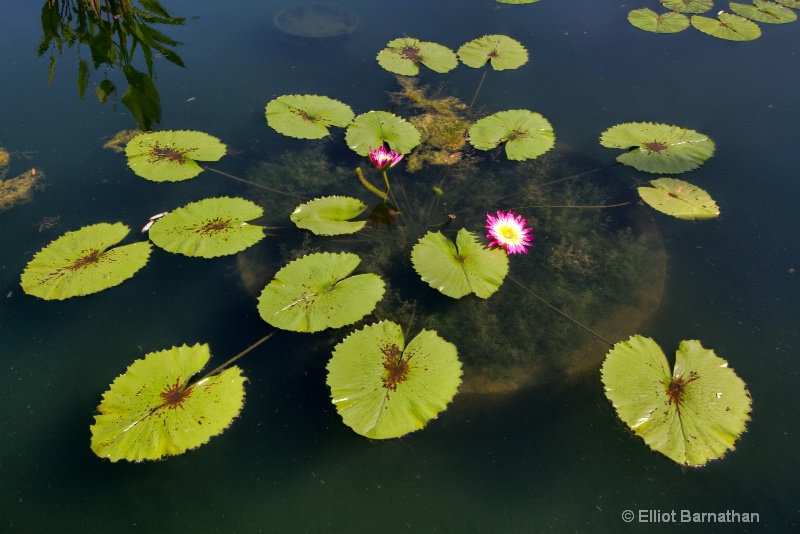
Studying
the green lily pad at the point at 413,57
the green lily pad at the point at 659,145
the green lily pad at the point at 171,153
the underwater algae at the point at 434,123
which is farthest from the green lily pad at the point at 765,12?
the green lily pad at the point at 171,153

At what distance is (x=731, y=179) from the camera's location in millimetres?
4648

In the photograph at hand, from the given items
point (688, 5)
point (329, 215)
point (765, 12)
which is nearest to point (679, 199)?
point (329, 215)

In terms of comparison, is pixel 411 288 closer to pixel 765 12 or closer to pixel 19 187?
pixel 19 187

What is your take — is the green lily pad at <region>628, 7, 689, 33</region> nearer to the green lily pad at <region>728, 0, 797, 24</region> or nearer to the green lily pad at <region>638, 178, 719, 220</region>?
the green lily pad at <region>728, 0, 797, 24</region>

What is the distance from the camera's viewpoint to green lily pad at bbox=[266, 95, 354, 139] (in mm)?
4816

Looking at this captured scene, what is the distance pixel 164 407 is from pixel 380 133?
284 centimetres

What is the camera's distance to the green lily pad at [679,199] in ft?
14.1

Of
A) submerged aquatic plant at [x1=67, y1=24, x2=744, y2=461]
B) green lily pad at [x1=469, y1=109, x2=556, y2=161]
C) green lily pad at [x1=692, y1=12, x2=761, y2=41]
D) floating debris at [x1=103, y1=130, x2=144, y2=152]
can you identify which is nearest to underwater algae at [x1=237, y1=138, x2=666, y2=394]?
submerged aquatic plant at [x1=67, y1=24, x2=744, y2=461]

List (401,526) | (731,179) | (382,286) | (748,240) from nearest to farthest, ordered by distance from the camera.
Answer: (401,526) → (382,286) → (748,240) → (731,179)

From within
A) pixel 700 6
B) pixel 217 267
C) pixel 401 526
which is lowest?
pixel 401 526

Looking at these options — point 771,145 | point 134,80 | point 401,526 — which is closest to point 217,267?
point 401,526

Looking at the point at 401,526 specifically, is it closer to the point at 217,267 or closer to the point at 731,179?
the point at 217,267

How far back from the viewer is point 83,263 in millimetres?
3789

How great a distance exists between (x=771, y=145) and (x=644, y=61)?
1654 mm
